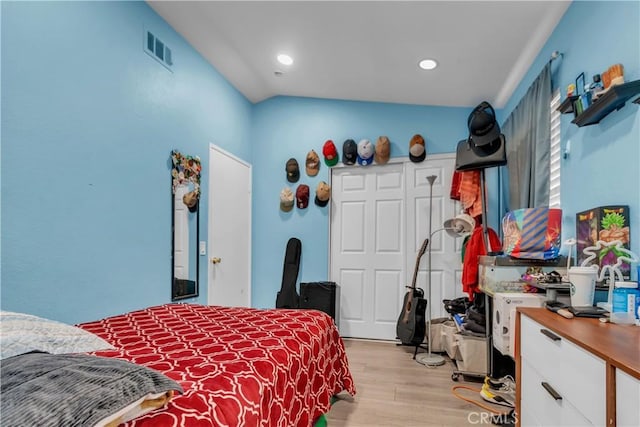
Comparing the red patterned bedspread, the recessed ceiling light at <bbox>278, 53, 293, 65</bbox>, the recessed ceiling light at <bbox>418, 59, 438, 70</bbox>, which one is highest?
the recessed ceiling light at <bbox>278, 53, 293, 65</bbox>

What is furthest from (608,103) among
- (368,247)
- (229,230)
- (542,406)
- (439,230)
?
(229,230)

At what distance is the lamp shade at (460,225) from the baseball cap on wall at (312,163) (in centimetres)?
167

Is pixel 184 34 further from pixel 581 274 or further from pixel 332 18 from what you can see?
pixel 581 274

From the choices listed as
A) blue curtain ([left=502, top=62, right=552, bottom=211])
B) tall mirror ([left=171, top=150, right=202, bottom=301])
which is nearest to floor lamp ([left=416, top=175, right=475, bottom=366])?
blue curtain ([left=502, top=62, right=552, bottom=211])

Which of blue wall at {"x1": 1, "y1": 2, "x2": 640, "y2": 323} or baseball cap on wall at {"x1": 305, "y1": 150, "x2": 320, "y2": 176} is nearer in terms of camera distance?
blue wall at {"x1": 1, "y1": 2, "x2": 640, "y2": 323}

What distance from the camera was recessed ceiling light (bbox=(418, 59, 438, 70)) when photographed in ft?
10.2

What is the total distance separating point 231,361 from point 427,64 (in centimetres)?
300

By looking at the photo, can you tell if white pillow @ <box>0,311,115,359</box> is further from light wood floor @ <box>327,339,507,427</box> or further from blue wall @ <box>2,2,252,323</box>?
light wood floor @ <box>327,339,507,427</box>

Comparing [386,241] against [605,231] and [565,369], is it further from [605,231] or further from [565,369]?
[565,369]

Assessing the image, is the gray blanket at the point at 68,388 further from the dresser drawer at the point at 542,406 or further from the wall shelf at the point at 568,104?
the wall shelf at the point at 568,104

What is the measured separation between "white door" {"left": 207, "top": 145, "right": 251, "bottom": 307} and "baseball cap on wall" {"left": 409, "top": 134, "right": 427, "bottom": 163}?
6.73 feet

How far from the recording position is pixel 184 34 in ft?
10.1

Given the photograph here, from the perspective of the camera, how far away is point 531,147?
8.95 ft

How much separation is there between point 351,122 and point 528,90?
1971 millimetres
